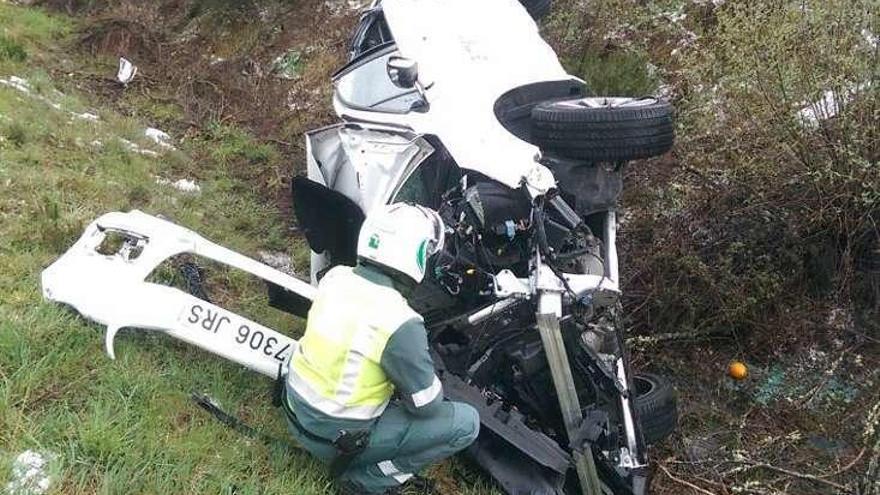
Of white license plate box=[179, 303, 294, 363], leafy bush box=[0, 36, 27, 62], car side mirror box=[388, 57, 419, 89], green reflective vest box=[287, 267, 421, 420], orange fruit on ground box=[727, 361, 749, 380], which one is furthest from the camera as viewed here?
leafy bush box=[0, 36, 27, 62]

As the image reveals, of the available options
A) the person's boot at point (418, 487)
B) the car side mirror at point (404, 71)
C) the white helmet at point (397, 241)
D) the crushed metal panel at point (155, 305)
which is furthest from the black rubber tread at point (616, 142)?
the person's boot at point (418, 487)

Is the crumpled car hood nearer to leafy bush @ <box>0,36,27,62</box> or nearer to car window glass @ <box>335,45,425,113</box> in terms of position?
car window glass @ <box>335,45,425,113</box>

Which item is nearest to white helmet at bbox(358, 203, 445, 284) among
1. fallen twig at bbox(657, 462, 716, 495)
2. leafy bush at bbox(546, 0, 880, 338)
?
fallen twig at bbox(657, 462, 716, 495)

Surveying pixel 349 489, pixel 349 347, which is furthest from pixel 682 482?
pixel 349 347

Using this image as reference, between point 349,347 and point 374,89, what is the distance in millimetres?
2036

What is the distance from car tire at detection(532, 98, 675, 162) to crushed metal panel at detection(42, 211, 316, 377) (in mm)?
1376

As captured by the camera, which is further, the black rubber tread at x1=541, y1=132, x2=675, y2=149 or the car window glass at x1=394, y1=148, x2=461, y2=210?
the car window glass at x1=394, y1=148, x2=461, y2=210

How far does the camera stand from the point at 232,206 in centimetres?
634

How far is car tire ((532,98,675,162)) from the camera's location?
3588 mm

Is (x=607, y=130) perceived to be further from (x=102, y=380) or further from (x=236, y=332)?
(x=102, y=380)

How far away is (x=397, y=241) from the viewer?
3.02m

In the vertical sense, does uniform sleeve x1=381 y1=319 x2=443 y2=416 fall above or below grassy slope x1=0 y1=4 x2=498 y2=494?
above

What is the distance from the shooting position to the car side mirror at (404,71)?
3.91 metres

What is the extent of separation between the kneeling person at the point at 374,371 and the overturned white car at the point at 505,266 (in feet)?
1.25
